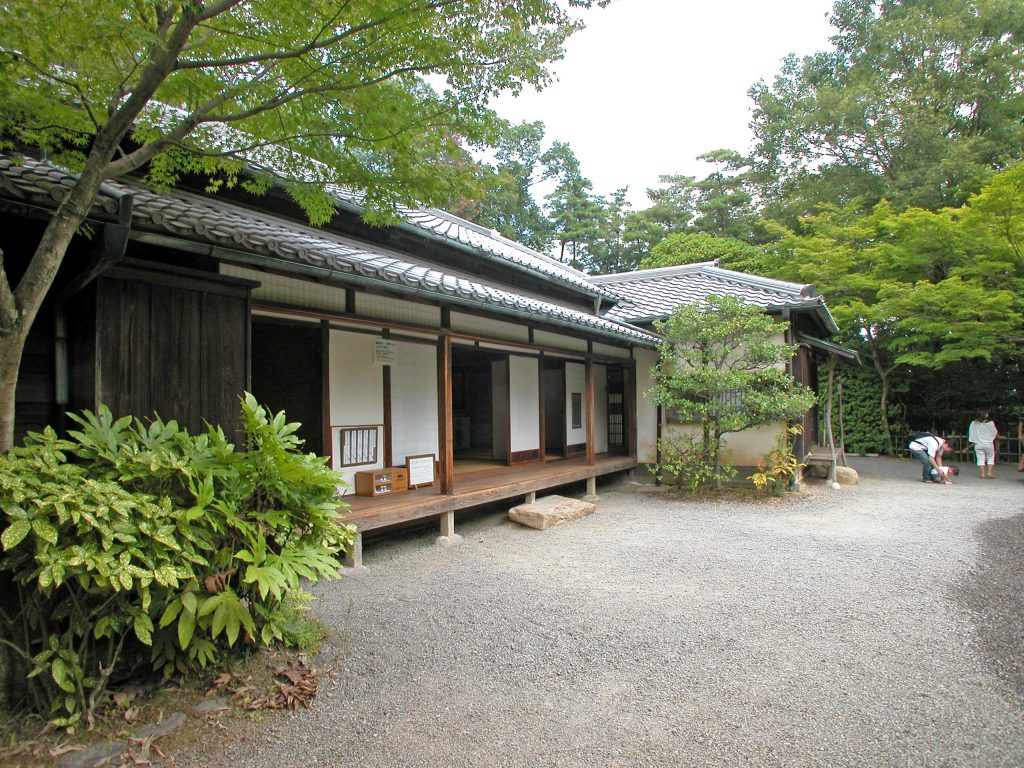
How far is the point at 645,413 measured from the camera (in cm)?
1170

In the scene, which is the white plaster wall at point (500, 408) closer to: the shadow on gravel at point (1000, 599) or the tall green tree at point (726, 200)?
the shadow on gravel at point (1000, 599)

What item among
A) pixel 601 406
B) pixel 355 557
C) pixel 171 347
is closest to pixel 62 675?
Answer: pixel 171 347

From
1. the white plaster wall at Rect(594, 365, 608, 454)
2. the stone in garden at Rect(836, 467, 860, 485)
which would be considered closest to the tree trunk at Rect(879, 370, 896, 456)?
the stone in garden at Rect(836, 467, 860, 485)

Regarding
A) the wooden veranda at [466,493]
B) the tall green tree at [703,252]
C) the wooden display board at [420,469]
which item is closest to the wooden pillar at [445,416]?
the wooden veranda at [466,493]

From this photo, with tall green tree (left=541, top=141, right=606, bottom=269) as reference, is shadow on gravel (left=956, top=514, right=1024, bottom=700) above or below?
below

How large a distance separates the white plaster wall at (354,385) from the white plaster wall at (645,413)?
6271mm

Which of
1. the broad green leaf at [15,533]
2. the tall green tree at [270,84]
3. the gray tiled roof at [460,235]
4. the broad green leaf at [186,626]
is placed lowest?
the broad green leaf at [186,626]

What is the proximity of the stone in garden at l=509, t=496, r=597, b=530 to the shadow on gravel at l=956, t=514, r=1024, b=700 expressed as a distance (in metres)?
4.38

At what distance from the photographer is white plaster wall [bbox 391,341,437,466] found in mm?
7418

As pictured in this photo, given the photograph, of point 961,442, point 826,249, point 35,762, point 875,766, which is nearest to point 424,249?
point 35,762

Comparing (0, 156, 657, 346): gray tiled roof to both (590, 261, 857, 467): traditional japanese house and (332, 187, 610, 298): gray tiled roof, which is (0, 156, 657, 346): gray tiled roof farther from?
(590, 261, 857, 467): traditional japanese house

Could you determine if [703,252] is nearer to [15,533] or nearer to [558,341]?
[558,341]

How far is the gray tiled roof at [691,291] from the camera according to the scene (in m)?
11.0

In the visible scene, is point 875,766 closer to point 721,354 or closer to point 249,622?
point 249,622
